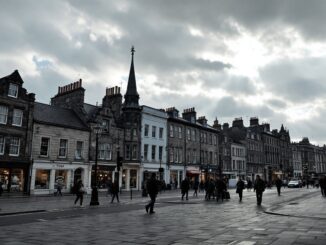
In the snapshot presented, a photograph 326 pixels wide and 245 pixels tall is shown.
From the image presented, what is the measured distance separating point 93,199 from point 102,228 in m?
11.6

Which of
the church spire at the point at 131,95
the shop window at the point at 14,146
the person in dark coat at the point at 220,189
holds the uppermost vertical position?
the church spire at the point at 131,95

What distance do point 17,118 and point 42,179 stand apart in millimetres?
7438

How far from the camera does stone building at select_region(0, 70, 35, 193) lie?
112 ft

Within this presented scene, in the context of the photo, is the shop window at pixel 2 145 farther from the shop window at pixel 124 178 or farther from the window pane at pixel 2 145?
the shop window at pixel 124 178

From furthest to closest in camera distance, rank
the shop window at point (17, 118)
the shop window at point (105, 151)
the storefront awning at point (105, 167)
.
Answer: the shop window at point (105, 151) → the storefront awning at point (105, 167) → the shop window at point (17, 118)

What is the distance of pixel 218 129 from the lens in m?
71.4

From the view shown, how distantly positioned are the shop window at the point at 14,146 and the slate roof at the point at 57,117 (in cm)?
304

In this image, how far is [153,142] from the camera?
52.6 m

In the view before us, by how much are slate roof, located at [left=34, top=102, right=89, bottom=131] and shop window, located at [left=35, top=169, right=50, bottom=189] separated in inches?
218

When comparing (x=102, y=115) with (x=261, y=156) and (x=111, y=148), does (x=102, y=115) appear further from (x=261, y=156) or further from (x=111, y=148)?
(x=261, y=156)

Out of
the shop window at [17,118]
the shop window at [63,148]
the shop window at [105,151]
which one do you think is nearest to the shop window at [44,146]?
the shop window at [63,148]

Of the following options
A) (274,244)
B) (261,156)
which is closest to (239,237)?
(274,244)

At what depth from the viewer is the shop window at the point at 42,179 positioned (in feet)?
122

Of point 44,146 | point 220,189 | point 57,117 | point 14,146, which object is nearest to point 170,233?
point 220,189
